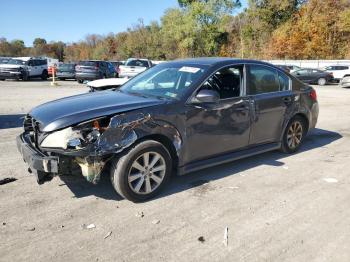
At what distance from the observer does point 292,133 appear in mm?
6664

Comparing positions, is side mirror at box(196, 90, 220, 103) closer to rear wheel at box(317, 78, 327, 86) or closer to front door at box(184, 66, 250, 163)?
front door at box(184, 66, 250, 163)

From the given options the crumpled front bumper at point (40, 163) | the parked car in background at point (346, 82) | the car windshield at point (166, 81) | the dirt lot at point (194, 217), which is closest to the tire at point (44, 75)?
the parked car in background at point (346, 82)

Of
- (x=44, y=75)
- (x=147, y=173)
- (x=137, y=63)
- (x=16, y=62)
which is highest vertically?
(x=16, y=62)

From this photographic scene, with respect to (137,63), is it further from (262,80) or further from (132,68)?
(262,80)

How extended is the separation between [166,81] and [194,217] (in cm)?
206

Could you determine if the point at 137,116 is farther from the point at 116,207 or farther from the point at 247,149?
the point at 247,149

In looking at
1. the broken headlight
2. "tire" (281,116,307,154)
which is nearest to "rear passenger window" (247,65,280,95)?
"tire" (281,116,307,154)

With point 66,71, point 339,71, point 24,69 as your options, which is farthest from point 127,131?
point 339,71

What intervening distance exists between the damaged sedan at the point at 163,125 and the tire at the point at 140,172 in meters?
0.01

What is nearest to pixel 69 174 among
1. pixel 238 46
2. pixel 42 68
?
pixel 42 68

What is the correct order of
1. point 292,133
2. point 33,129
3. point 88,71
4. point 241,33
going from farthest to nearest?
point 241,33, point 88,71, point 292,133, point 33,129

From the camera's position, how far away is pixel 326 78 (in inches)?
1117

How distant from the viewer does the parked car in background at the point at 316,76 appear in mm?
28406

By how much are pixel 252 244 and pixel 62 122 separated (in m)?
2.33
